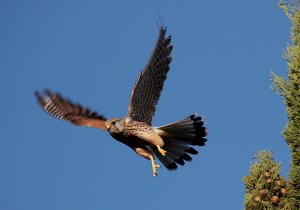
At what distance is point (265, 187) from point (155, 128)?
1884 mm

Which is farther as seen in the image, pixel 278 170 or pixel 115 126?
pixel 115 126

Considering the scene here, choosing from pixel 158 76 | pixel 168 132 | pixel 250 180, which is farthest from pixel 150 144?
pixel 250 180

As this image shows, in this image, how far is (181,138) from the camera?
6.58 metres

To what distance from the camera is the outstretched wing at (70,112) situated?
6.93 metres

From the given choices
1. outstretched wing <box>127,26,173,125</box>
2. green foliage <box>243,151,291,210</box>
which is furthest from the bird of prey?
green foliage <box>243,151,291,210</box>

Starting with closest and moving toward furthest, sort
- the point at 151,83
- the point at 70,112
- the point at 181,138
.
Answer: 1. the point at 151,83
2. the point at 181,138
3. the point at 70,112

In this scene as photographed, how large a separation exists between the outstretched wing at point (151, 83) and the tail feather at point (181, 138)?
0.92ft

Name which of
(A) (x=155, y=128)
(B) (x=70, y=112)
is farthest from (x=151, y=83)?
(B) (x=70, y=112)

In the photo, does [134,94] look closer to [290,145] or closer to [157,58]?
[157,58]

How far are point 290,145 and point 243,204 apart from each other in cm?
62

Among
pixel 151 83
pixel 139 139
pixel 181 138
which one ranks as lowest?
pixel 139 139

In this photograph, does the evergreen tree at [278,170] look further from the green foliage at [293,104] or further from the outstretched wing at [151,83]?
the outstretched wing at [151,83]

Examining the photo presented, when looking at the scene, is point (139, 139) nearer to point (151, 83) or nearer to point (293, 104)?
point (151, 83)

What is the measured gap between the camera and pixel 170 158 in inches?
265
